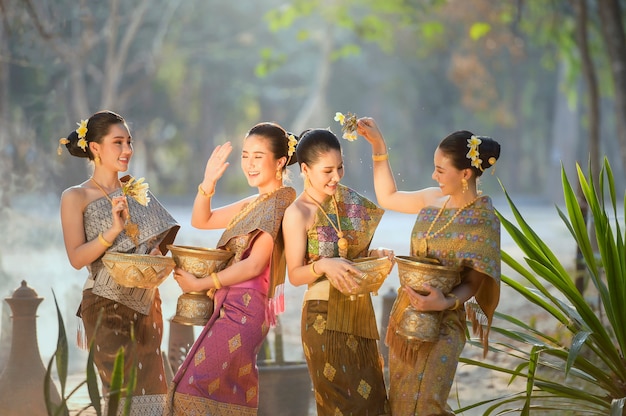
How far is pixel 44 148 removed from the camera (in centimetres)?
1223

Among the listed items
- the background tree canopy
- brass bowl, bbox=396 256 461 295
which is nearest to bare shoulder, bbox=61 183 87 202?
brass bowl, bbox=396 256 461 295

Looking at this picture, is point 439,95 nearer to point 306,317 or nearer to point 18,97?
point 18,97

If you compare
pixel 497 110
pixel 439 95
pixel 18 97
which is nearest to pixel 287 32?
pixel 439 95

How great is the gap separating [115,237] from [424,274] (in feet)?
3.77

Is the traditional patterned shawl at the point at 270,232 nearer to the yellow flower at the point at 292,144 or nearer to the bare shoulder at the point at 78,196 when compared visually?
the yellow flower at the point at 292,144

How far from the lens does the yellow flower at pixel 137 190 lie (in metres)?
3.62

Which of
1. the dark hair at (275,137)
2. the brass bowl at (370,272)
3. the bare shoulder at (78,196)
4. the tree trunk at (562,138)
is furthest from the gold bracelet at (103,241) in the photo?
the tree trunk at (562,138)

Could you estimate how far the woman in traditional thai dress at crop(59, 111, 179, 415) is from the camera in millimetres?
3648

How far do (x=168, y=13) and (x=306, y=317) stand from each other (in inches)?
723

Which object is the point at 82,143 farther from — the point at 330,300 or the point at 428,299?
the point at 428,299

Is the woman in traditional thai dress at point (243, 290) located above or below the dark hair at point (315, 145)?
below

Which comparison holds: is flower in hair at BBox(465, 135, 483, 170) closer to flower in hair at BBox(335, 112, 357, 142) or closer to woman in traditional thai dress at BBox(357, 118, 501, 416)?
woman in traditional thai dress at BBox(357, 118, 501, 416)

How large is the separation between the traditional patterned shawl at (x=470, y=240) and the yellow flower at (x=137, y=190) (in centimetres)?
100

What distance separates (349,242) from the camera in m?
3.51
